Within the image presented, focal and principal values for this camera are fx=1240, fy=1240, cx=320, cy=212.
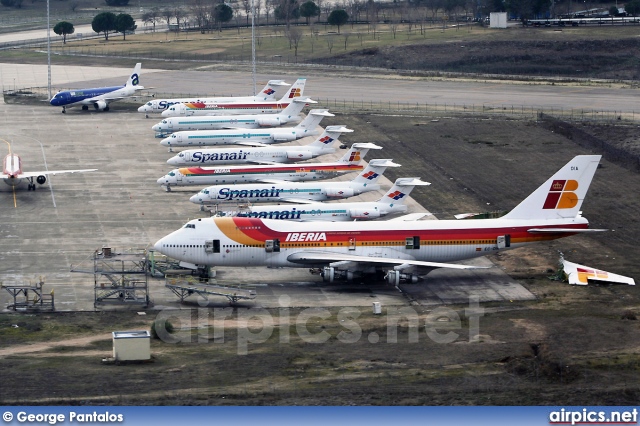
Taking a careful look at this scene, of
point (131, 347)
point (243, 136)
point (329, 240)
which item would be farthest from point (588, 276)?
point (243, 136)

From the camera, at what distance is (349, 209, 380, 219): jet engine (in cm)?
10631

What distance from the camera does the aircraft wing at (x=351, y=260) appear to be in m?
90.1

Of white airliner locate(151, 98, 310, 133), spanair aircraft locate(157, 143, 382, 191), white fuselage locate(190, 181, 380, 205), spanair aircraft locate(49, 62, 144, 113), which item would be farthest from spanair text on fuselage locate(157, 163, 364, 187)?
spanair aircraft locate(49, 62, 144, 113)

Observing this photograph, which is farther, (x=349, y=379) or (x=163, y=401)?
(x=349, y=379)

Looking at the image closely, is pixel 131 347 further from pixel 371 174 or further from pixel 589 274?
pixel 371 174

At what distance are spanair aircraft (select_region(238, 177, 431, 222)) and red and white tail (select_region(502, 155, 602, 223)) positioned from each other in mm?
14601

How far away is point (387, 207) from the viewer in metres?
107

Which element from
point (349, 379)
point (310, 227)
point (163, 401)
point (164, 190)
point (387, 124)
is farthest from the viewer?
point (387, 124)

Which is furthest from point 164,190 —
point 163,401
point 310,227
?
point 163,401

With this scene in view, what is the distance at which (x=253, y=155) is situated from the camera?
444 feet

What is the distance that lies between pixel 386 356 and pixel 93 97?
370 feet

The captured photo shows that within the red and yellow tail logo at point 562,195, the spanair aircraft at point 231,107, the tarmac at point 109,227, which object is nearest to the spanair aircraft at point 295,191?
the tarmac at point 109,227

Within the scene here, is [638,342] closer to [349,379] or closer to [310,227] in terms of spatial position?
[349,379]

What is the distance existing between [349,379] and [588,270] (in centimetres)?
3148
